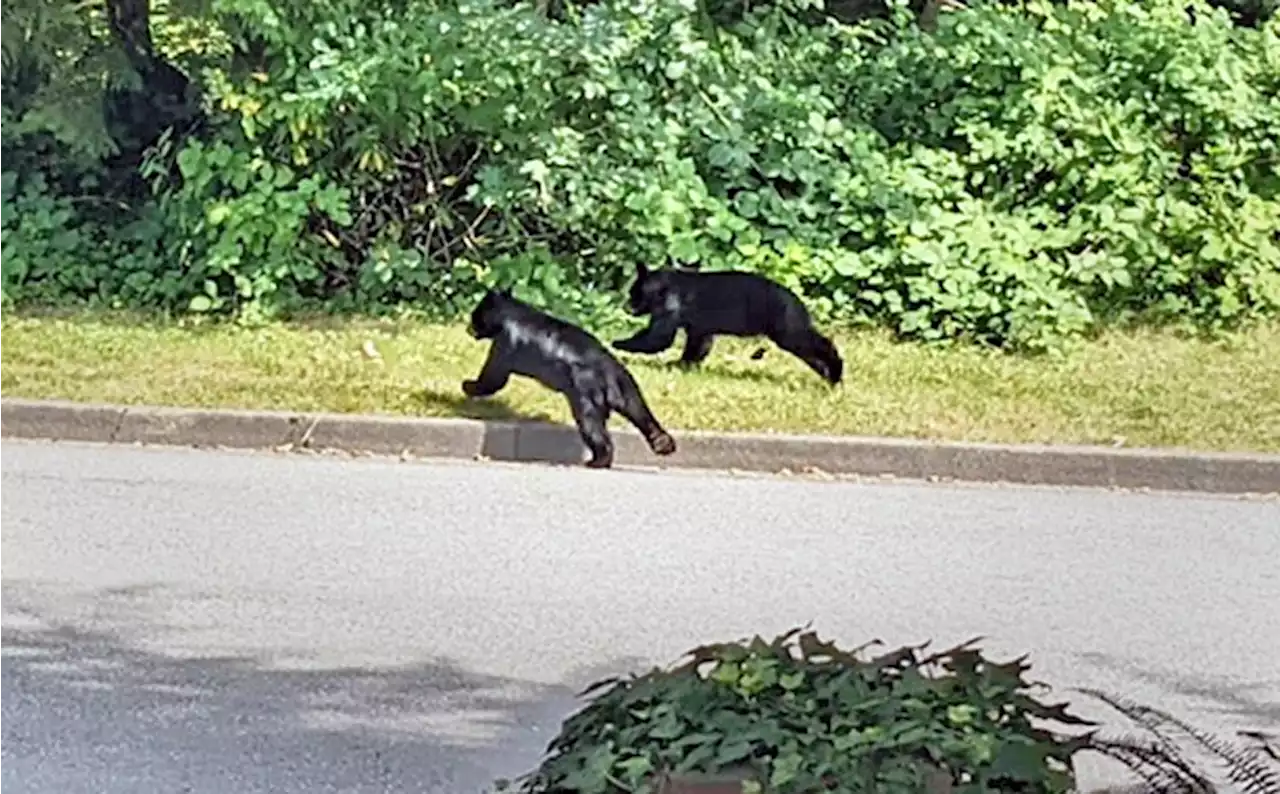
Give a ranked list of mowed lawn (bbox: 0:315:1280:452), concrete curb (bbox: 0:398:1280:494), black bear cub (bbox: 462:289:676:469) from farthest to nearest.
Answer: mowed lawn (bbox: 0:315:1280:452), concrete curb (bbox: 0:398:1280:494), black bear cub (bbox: 462:289:676:469)

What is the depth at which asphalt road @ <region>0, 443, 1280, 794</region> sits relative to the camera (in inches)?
209

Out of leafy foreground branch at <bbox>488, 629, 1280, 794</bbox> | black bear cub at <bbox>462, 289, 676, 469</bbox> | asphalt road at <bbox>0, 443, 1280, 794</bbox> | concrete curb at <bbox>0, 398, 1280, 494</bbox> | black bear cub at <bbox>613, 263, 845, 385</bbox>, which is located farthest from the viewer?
black bear cub at <bbox>613, 263, 845, 385</bbox>

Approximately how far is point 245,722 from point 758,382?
5.17 meters

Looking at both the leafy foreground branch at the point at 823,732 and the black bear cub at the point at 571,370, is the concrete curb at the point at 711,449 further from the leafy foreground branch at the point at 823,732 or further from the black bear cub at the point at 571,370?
the leafy foreground branch at the point at 823,732

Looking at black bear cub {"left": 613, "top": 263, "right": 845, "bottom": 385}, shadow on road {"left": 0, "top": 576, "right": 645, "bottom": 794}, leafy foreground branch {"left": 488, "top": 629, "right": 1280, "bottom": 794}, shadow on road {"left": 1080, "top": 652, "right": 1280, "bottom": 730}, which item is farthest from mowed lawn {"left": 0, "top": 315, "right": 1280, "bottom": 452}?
leafy foreground branch {"left": 488, "top": 629, "right": 1280, "bottom": 794}

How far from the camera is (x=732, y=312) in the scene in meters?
10.1

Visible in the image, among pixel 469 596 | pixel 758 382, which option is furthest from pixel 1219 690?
pixel 758 382

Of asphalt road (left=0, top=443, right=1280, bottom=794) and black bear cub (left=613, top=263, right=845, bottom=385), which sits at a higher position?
black bear cub (left=613, top=263, right=845, bottom=385)

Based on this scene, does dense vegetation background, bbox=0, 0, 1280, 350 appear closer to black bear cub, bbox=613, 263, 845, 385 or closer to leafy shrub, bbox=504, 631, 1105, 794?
black bear cub, bbox=613, 263, 845, 385

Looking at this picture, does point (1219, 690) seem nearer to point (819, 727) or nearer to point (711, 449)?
point (819, 727)

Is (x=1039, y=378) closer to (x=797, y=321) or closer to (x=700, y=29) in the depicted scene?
(x=797, y=321)

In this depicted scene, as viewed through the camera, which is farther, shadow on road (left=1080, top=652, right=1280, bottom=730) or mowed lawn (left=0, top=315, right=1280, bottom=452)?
mowed lawn (left=0, top=315, right=1280, bottom=452)

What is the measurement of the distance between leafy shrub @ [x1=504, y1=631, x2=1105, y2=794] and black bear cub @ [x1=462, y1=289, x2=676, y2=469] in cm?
567

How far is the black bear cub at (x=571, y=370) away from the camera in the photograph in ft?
29.3
